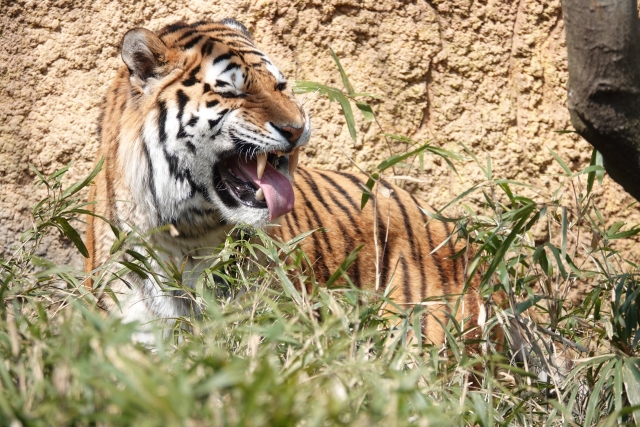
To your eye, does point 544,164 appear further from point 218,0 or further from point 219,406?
point 219,406

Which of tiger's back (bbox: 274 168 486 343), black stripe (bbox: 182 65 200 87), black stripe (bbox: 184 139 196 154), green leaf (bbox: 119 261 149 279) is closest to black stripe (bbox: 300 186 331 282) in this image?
tiger's back (bbox: 274 168 486 343)

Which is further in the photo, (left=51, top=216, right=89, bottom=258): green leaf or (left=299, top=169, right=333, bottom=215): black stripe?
(left=299, top=169, right=333, bottom=215): black stripe

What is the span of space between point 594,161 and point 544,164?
1420 mm

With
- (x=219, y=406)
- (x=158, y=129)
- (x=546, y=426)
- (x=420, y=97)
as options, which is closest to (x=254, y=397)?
(x=219, y=406)

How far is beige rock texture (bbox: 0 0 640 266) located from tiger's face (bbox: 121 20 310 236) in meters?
0.91

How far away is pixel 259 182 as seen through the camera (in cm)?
252

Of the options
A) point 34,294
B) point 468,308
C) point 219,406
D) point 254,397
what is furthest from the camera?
point 468,308

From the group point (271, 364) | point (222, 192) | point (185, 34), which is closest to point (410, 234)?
point (222, 192)

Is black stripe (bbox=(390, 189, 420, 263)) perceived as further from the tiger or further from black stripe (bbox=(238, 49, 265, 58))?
black stripe (bbox=(238, 49, 265, 58))

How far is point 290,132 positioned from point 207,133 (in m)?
0.26

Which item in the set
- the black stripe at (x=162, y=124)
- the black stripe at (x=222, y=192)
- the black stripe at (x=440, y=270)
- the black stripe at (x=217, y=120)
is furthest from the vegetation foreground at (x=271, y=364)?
the black stripe at (x=440, y=270)

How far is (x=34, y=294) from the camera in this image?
2.05 meters

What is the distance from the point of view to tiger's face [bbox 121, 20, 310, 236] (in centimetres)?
246

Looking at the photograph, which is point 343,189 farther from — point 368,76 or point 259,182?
point 259,182
